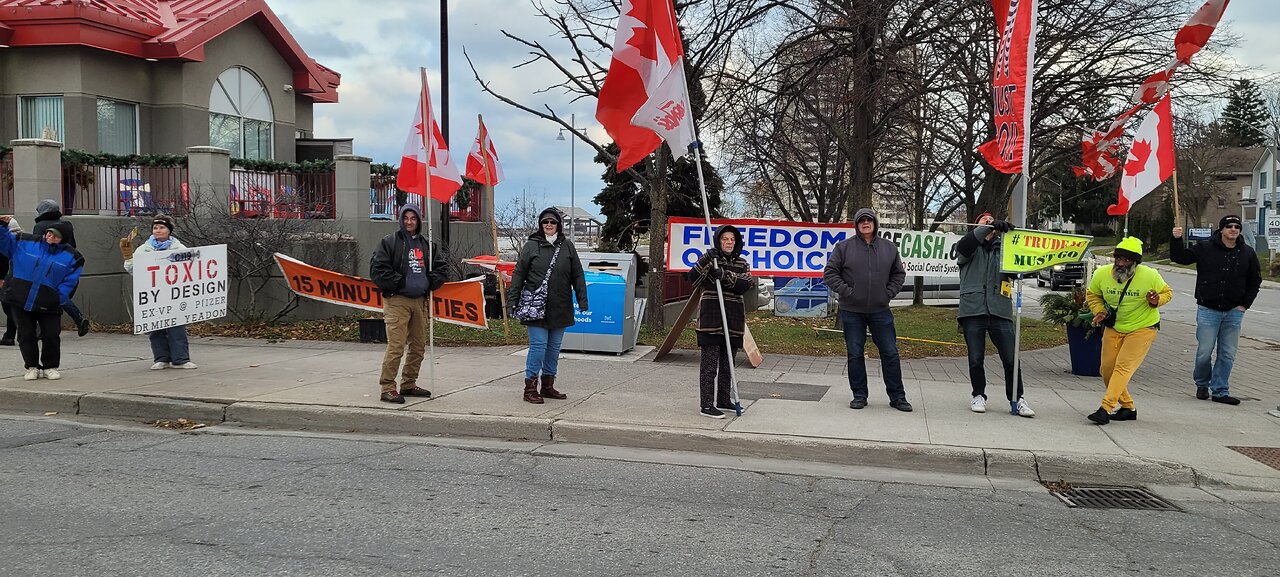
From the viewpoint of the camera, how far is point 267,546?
4605 millimetres

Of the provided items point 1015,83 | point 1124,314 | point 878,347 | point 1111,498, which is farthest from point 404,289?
point 1124,314

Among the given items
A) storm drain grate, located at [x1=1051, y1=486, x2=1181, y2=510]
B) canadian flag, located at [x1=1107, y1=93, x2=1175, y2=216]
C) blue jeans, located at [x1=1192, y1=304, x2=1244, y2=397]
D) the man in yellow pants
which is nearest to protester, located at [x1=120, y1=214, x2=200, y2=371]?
storm drain grate, located at [x1=1051, y1=486, x2=1181, y2=510]

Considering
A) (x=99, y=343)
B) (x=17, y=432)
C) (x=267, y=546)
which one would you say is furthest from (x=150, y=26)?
(x=267, y=546)

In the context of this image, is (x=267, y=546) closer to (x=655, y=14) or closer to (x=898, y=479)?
(x=898, y=479)

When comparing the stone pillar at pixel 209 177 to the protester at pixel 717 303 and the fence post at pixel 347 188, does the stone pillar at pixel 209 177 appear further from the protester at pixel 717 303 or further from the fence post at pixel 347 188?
the protester at pixel 717 303

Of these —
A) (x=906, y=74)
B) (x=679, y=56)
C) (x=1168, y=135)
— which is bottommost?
(x=1168, y=135)

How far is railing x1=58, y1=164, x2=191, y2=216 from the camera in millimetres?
14406

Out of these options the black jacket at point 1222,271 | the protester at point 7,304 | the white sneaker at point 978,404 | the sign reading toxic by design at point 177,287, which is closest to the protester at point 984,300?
the white sneaker at point 978,404

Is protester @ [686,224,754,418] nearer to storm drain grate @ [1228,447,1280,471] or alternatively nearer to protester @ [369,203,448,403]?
protester @ [369,203,448,403]

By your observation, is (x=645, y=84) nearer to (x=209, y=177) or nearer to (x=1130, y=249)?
(x=1130, y=249)

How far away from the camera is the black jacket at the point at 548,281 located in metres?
8.08

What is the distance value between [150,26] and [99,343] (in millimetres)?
9373

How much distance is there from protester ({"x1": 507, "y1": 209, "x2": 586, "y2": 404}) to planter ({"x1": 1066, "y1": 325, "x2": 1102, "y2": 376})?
6.16 meters

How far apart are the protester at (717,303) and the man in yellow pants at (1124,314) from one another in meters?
3.10
